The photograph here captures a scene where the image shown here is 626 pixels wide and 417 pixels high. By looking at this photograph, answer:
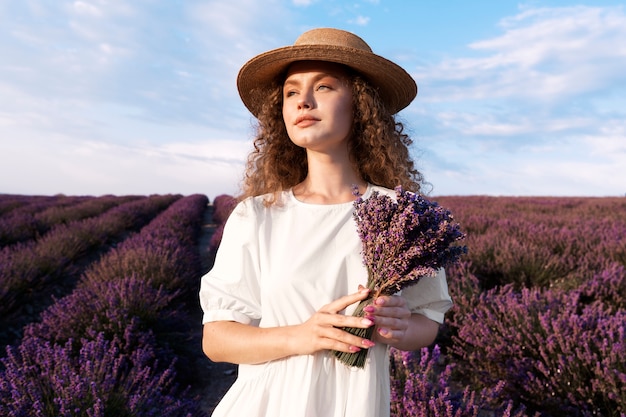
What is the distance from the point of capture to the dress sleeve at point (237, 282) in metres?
1.46

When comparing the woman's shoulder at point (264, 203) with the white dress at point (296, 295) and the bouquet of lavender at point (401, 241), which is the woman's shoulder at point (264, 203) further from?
the bouquet of lavender at point (401, 241)

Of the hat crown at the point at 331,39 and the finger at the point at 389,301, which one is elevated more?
the hat crown at the point at 331,39

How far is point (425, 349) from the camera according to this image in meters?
2.44

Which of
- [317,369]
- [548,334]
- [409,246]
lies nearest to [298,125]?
[409,246]

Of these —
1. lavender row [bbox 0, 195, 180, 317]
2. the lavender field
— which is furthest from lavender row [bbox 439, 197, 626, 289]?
lavender row [bbox 0, 195, 180, 317]

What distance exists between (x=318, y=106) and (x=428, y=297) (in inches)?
25.0

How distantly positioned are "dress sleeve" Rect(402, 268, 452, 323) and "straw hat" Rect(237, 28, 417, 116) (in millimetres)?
667

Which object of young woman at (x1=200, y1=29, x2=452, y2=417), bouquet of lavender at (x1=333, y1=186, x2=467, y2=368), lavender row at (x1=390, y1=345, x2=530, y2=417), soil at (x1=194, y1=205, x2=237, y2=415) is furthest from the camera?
soil at (x1=194, y1=205, x2=237, y2=415)

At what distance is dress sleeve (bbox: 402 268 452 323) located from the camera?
57.9 inches

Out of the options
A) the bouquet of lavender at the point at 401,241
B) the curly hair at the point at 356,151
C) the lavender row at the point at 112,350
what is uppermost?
the curly hair at the point at 356,151

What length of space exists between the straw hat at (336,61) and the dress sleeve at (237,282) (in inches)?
19.9

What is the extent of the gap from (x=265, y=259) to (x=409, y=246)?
47 centimetres

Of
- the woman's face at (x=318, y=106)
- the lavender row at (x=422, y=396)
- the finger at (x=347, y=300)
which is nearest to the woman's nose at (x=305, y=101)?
the woman's face at (x=318, y=106)

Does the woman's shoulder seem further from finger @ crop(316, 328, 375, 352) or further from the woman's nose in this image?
finger @ crop(316, 328, 375, 352)
